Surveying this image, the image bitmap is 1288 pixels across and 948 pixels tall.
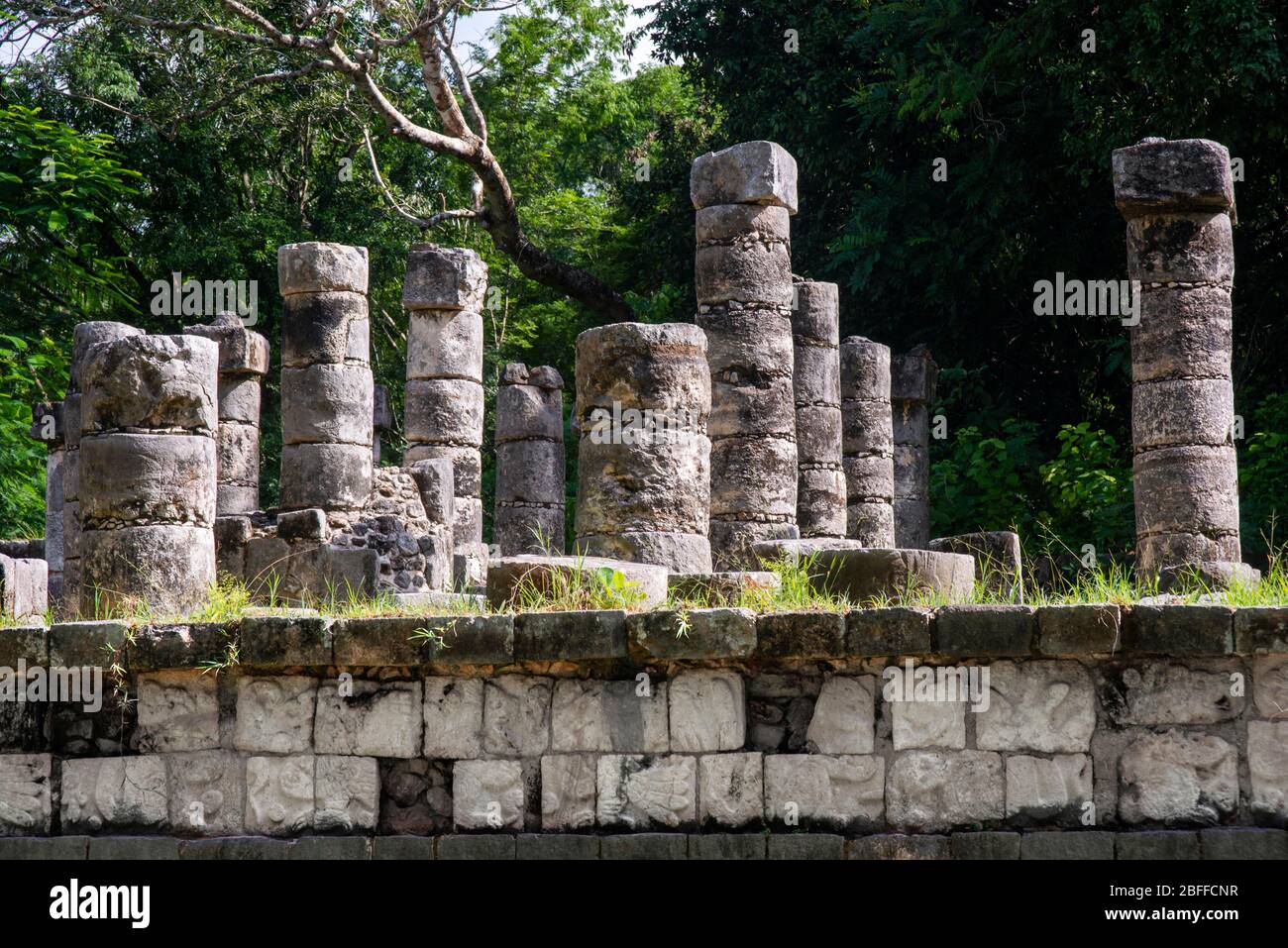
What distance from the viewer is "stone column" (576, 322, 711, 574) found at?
35.3 feet

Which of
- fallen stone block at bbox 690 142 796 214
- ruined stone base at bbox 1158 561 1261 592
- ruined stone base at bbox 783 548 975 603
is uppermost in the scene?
fallen stone block at bbox 690 142 796 214

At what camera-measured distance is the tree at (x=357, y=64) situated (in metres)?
22.8

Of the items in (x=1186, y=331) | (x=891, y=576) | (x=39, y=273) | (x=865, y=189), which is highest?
(x=865, y=189)

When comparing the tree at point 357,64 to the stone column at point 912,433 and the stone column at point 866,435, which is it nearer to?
the stone column at point 912,433

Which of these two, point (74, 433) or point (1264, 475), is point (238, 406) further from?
point (1264, 475)

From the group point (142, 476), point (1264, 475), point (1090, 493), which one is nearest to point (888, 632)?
point (142, 476)

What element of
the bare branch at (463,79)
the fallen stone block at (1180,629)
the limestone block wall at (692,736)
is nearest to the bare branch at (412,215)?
the bare branch at (463,79)

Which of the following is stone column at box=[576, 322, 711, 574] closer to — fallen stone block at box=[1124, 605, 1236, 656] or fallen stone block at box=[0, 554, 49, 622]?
fallen stone block at box=[0, 554, 49, 622]

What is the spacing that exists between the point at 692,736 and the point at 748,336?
6.75 m

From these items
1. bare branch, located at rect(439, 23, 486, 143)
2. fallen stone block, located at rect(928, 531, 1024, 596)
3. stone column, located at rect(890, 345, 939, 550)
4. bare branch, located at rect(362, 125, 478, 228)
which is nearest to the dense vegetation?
stone column, located at rect(890, 345, 939, 550)

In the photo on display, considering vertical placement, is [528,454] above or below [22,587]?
above

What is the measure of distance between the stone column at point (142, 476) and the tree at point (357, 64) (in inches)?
563

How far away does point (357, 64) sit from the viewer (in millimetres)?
23188

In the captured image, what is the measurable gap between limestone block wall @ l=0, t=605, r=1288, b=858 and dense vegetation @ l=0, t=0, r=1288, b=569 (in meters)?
9.64
